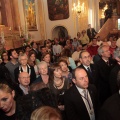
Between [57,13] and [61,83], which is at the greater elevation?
[57,13]

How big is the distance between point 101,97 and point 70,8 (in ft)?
45.4

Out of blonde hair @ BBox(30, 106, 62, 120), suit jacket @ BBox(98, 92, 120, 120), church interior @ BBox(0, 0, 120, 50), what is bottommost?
suit jacket @ BBox(98, 92, 120, 120)

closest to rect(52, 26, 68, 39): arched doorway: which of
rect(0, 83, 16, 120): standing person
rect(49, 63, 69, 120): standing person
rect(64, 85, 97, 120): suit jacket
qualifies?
rect(49, 63, 69, 120): standing person

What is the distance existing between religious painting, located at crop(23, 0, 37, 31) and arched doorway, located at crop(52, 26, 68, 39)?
2.15m

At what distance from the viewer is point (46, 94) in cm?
226

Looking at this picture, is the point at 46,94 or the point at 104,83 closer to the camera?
the point at 46,94

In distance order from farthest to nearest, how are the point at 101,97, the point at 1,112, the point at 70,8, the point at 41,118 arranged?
the point at 70,8 → the point at 101,97 → the point at 1,112 → the point at 41,118

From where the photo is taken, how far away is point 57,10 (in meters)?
17.4

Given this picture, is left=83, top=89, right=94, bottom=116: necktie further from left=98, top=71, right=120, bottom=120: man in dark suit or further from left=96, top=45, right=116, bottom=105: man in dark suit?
left=96, top=45, right=116, bottom=105: man in dark suit

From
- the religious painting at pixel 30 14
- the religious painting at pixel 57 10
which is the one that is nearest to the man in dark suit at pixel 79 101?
the religious painting at pixel 30 14

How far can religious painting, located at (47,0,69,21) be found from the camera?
1702 cm

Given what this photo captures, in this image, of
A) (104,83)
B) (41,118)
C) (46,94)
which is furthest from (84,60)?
(41,118)

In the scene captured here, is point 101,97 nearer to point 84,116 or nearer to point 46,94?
point 84,116

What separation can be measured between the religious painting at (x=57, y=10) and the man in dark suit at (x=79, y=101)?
591 inches
